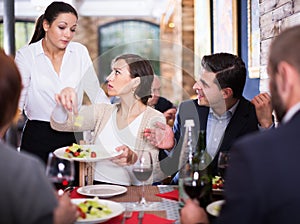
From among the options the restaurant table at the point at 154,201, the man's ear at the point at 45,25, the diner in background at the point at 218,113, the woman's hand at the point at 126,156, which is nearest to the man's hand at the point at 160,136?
the diner in background at the point at 218,113

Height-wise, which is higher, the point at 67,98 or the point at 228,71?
the point at 228,71

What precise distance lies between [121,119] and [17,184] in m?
1.31

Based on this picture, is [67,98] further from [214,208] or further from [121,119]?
[214,208]

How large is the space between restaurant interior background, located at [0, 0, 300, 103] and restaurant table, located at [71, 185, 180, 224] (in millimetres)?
1018

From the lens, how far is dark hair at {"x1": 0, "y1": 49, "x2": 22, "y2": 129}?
94 centimetres

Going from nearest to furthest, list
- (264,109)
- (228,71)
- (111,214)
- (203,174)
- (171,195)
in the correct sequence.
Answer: (111,214)
(203,174)
(171,195)
(264,109)
(228,71)

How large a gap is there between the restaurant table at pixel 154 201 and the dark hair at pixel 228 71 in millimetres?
716

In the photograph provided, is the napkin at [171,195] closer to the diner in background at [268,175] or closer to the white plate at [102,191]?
the white plate at [102,191]

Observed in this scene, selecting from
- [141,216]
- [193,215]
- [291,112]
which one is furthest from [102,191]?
[291,112]

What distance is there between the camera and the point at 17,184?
90cm

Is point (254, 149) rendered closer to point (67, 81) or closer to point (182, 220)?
point (182, 220)

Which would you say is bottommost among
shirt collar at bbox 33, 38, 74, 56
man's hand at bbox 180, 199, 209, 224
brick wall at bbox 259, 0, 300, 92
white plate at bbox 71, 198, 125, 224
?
white plate at bbox 71, 198, 125, 224

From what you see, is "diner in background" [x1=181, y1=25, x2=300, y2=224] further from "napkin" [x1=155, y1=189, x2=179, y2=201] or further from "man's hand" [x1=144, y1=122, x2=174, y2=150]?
"man's hand" [x1=144, y1=122, x2=174, y2=150]

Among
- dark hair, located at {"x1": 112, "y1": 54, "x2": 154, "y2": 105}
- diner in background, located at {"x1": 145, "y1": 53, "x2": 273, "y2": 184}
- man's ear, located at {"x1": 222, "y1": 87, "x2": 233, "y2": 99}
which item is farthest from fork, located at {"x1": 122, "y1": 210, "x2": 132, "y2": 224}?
man's ear, located at {"x1": 222, "y1": 87, "x2": 233, "y2": 99}
